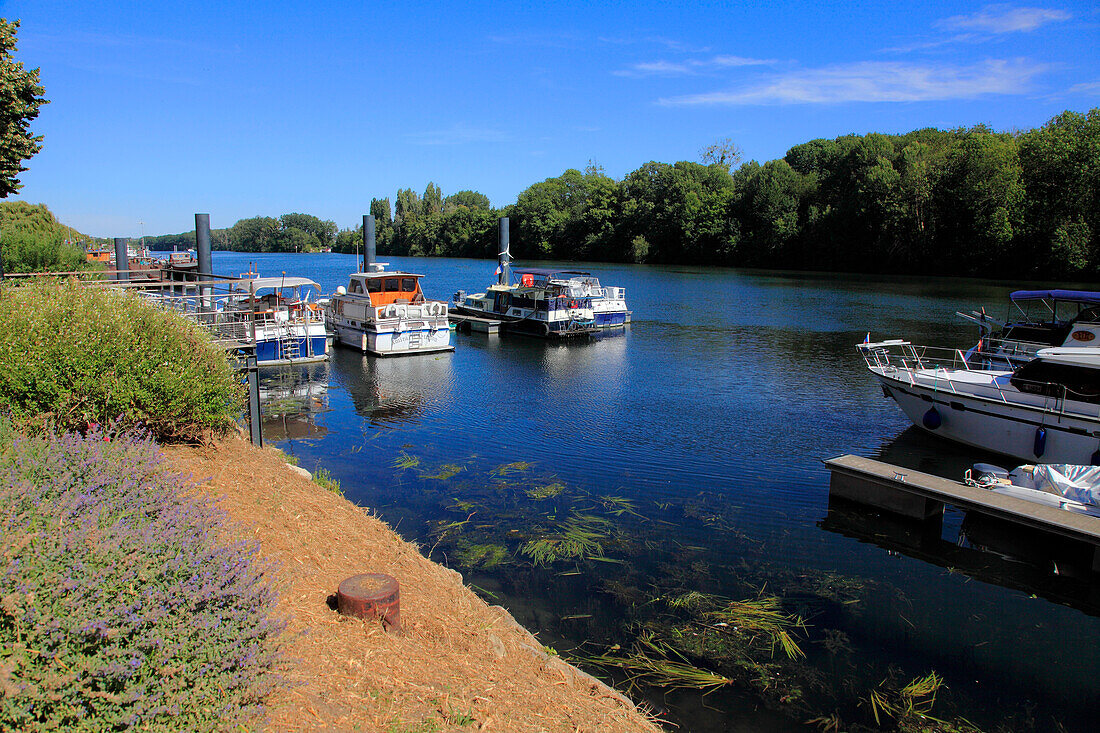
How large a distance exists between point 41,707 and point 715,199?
106 m

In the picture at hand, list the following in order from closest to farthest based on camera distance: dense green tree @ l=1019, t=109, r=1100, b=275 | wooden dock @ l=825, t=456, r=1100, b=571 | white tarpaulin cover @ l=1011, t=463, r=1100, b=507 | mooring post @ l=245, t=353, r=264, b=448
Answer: wooden dock @ l=825, t=456, r=1100, b=571 → white tarpaulin cover @ l=1011, t=463, r=1100, b=507 → mooring post @ l=245, t=353, r=264, b=448 → dense green tree @ l=1019, t=109, r=1100, b=275

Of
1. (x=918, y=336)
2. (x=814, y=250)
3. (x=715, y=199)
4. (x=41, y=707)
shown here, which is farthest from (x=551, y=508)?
(x=715, y=199)

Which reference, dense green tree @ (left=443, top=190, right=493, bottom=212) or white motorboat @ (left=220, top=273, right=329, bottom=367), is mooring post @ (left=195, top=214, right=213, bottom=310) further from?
dense green tree @ (left=443, top=190, right=493, bottom=212)

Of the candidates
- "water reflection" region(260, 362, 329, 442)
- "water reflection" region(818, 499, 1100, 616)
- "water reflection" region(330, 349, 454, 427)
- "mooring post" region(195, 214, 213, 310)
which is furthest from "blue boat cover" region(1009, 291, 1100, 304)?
"mooring post" region(195, 214, 213, 310)

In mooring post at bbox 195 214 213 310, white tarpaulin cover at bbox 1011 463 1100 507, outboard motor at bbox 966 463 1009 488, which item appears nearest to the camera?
white tarpaulin cover at bbox 1011 463 1100 507

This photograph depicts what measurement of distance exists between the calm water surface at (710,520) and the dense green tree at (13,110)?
827 centimetres

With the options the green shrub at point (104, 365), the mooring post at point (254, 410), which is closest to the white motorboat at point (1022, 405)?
the mooring post at point (254, 410)

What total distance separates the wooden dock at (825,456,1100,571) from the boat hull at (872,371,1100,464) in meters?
4.79

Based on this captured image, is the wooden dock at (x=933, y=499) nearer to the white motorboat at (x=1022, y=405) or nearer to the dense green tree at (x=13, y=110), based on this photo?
the white motorboat at (x=1022, y=405)

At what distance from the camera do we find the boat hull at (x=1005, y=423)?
50.8ft

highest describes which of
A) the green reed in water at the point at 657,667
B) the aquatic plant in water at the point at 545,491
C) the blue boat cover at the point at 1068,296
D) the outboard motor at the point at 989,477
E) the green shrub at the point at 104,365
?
the blue boat cover at the point at 1068,296

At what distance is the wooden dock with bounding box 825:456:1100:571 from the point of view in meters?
11.1

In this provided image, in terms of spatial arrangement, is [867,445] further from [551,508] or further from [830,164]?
[830,164]

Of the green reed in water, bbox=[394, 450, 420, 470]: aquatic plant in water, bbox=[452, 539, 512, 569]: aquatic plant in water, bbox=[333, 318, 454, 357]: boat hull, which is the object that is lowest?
the green reed in water
